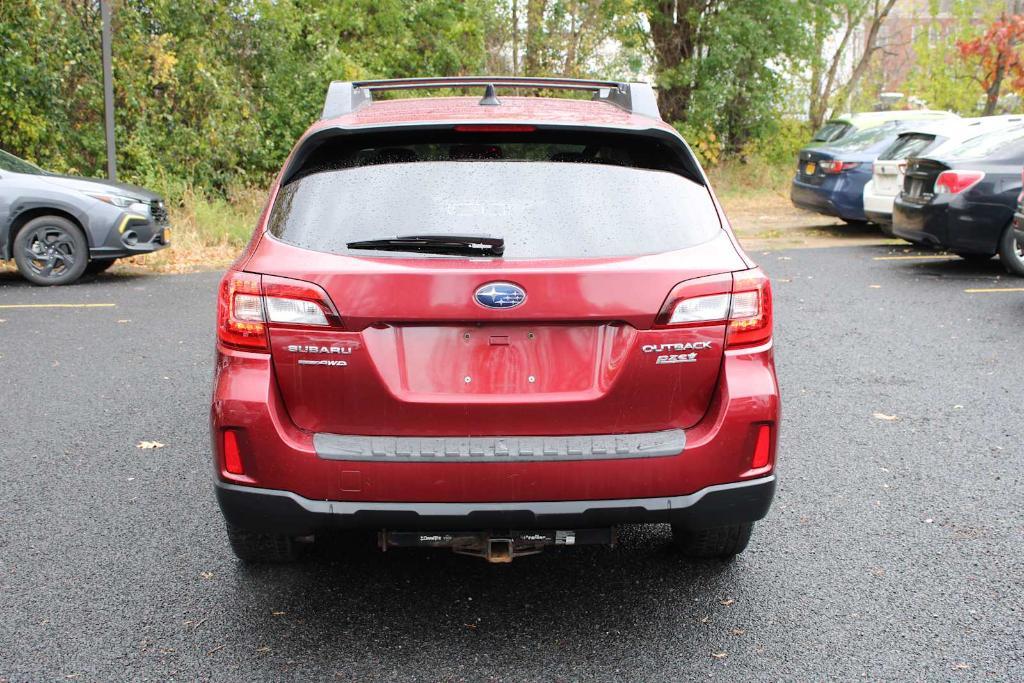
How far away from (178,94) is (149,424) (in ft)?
40.1

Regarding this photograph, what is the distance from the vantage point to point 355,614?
3773mm

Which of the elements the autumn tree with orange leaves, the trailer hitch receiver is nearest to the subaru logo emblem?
the trailer hitch receiver

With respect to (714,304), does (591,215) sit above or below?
above

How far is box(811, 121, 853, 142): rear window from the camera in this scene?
59.5ft

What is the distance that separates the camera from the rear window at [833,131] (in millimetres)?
18141

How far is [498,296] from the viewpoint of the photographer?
10.5ft

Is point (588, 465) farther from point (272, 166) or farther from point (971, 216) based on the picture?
point (272, 166)

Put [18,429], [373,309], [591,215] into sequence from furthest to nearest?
[18,429] → [591,215] → [373,309]

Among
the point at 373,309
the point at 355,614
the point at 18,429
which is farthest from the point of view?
the point at 18,429

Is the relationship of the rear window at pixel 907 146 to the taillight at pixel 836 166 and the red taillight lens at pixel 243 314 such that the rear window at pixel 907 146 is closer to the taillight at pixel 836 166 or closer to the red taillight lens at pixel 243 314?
the taillight at pixel 836 166

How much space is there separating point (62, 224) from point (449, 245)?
9.64 metres

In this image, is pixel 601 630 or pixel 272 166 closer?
pixel 601 630

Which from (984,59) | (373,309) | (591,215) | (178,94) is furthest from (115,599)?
(984,59)

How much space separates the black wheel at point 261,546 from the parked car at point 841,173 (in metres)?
13.7
